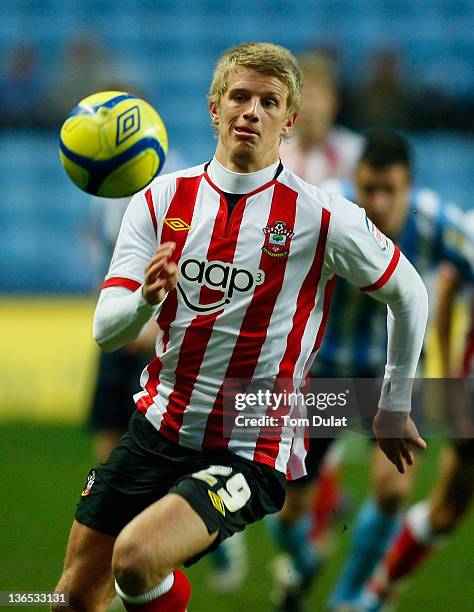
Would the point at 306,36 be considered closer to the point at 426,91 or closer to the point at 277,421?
the point at 426,91

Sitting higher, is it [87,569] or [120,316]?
[120,316]

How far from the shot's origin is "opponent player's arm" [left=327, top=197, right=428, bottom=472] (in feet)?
11.0

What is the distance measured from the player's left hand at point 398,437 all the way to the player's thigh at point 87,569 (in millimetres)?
900

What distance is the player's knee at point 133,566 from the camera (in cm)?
304

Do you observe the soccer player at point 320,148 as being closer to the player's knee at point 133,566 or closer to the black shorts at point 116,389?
the black shorts at point 116,389

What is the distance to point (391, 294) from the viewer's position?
3420 millimetres

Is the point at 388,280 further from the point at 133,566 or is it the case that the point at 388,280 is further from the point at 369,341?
the point at 369,341

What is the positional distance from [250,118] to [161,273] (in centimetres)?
60

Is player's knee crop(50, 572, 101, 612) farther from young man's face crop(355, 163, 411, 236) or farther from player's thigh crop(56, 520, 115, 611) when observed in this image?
young man's face crop(355, 163, 411, 236)

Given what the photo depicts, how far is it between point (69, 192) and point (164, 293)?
10.4 meters

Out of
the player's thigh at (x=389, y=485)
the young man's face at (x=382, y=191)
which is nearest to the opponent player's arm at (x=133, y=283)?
the young man's face at (x=382, y=191)

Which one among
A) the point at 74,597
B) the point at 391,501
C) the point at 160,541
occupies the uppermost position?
the point at 160,541

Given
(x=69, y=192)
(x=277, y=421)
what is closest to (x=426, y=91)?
(x=69, y=192)

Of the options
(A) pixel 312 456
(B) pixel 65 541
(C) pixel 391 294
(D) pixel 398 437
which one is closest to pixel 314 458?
(A) pixel 312 456
